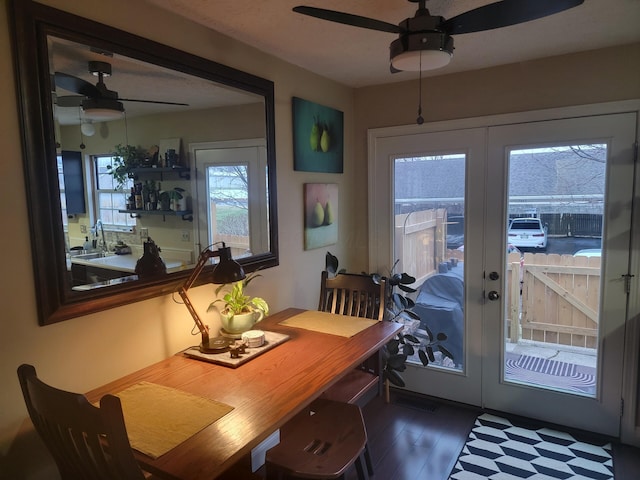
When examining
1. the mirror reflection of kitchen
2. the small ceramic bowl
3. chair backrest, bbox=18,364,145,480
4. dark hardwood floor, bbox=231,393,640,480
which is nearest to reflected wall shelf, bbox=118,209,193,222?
the mirror reflection of kitchen

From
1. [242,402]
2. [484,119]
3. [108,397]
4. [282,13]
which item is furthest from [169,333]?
[484,119]

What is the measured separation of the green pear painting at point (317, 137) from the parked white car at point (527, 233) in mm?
1250

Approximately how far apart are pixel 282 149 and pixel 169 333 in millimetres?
1257

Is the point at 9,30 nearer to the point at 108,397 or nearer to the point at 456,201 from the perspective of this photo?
the point at 108,397

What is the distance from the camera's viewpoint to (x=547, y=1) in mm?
1370

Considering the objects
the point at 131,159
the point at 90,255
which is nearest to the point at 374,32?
the point at 131,159

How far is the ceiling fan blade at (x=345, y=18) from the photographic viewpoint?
1.50m

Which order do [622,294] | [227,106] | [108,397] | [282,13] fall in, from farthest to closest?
1. [622,294]
2. [227,106]
3. [282,13]
4. [108,397]

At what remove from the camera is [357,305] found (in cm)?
266

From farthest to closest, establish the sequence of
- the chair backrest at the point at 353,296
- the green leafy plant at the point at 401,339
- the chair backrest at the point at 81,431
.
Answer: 1. the green leafy plant at the point at 401,339
2. the chair backrest at the point at 353,296
3. the chair backrest at the point at 81,431

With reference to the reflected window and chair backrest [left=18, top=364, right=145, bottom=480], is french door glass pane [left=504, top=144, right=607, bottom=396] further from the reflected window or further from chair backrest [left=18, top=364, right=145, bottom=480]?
chair backrest [left=18, top=364, right=145, bottom=480]

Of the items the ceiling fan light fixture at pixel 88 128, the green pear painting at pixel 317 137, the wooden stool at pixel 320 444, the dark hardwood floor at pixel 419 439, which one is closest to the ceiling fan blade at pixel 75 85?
the ceiling fan light fixture at pixel 88 128

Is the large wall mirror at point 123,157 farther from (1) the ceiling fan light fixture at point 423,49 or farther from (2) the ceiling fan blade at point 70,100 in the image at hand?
(1) the ceiling fan light fixture at point 423,49

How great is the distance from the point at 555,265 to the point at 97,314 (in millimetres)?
2582
